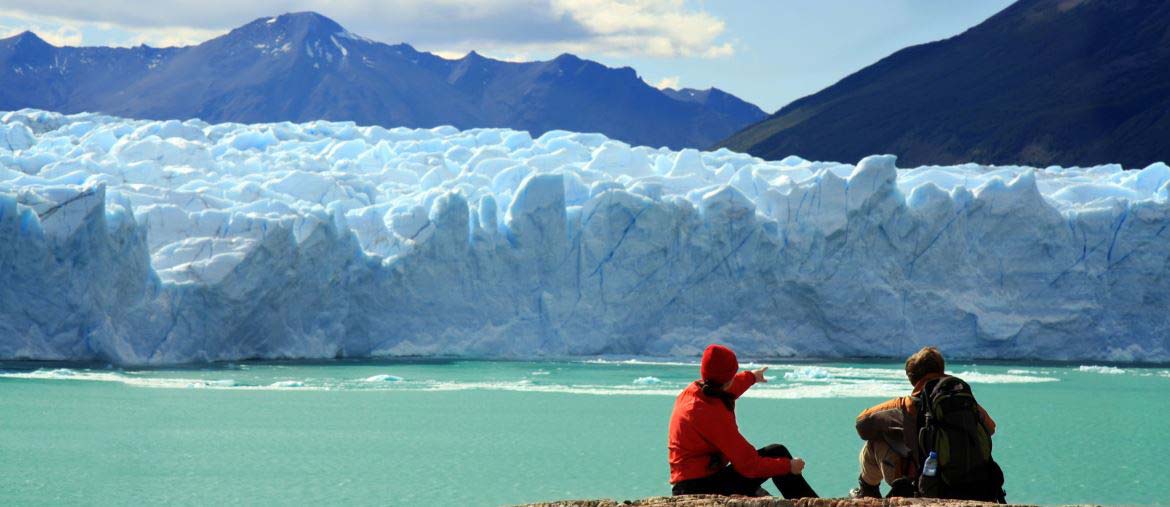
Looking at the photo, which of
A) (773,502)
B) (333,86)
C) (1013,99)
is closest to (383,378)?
(773,502)

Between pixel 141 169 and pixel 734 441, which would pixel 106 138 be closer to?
pixel 141 169

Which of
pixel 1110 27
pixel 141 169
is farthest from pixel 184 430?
pixel 1110 27

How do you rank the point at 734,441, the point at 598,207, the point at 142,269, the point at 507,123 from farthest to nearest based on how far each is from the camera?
the point at 507,123, the point at 598,207, the point at 142,269, the point at 734,441

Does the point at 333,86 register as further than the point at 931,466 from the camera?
Yes

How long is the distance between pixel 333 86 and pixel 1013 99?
4407cm

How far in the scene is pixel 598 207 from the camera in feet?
65.1

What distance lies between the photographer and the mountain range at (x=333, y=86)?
287ft

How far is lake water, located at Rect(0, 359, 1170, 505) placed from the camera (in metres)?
8.52

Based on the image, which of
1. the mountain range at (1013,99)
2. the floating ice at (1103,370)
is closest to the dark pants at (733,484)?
the floating ice at (1103,370)

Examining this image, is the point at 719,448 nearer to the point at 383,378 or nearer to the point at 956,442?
A: the point at 956,442

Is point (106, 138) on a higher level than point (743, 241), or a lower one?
higher

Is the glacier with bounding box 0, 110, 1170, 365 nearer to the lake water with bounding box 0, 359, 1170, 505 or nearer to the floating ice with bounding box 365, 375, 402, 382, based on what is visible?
the lake water with bounding box 0, 359, 1170, 505

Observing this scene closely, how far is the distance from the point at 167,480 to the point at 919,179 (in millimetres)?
16429

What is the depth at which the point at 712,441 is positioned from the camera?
4492mm
